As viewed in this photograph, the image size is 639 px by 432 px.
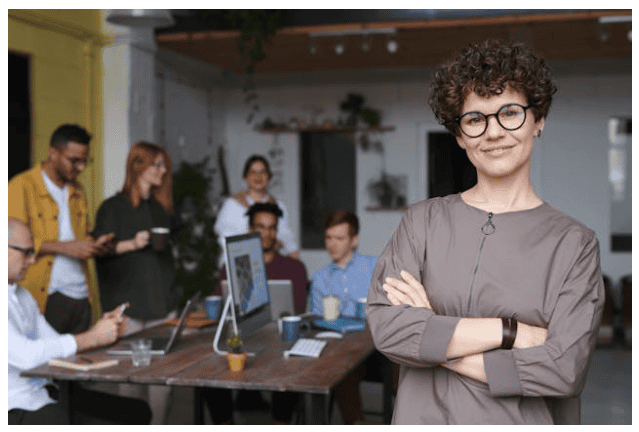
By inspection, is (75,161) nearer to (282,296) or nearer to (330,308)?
(282,296)

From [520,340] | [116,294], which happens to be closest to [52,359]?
[116,294]

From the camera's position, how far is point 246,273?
2.99 metres

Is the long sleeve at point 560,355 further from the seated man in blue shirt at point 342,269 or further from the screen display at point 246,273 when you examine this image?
the seated man in blue shirt at point 342,269

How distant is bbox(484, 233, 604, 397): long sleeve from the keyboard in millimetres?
1449

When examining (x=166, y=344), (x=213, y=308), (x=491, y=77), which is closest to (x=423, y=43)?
(x=213, y=308)

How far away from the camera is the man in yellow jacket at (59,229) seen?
3.75 metres

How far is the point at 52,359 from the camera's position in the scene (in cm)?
266

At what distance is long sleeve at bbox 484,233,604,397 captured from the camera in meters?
1.43

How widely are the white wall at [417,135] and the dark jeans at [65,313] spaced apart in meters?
4.57

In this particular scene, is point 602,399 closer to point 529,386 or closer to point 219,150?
point 529,386

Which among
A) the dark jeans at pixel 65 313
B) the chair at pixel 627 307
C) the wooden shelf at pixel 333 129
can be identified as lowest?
the chair at pixel 627 307

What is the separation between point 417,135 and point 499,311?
665 cm

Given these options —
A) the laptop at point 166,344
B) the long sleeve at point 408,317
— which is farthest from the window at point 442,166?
the long sleeve at point 408,317

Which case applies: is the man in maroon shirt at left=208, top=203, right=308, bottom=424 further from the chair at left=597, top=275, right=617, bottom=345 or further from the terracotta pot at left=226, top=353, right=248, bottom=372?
the chair at left=597, top=275, right=617, bottom=345
